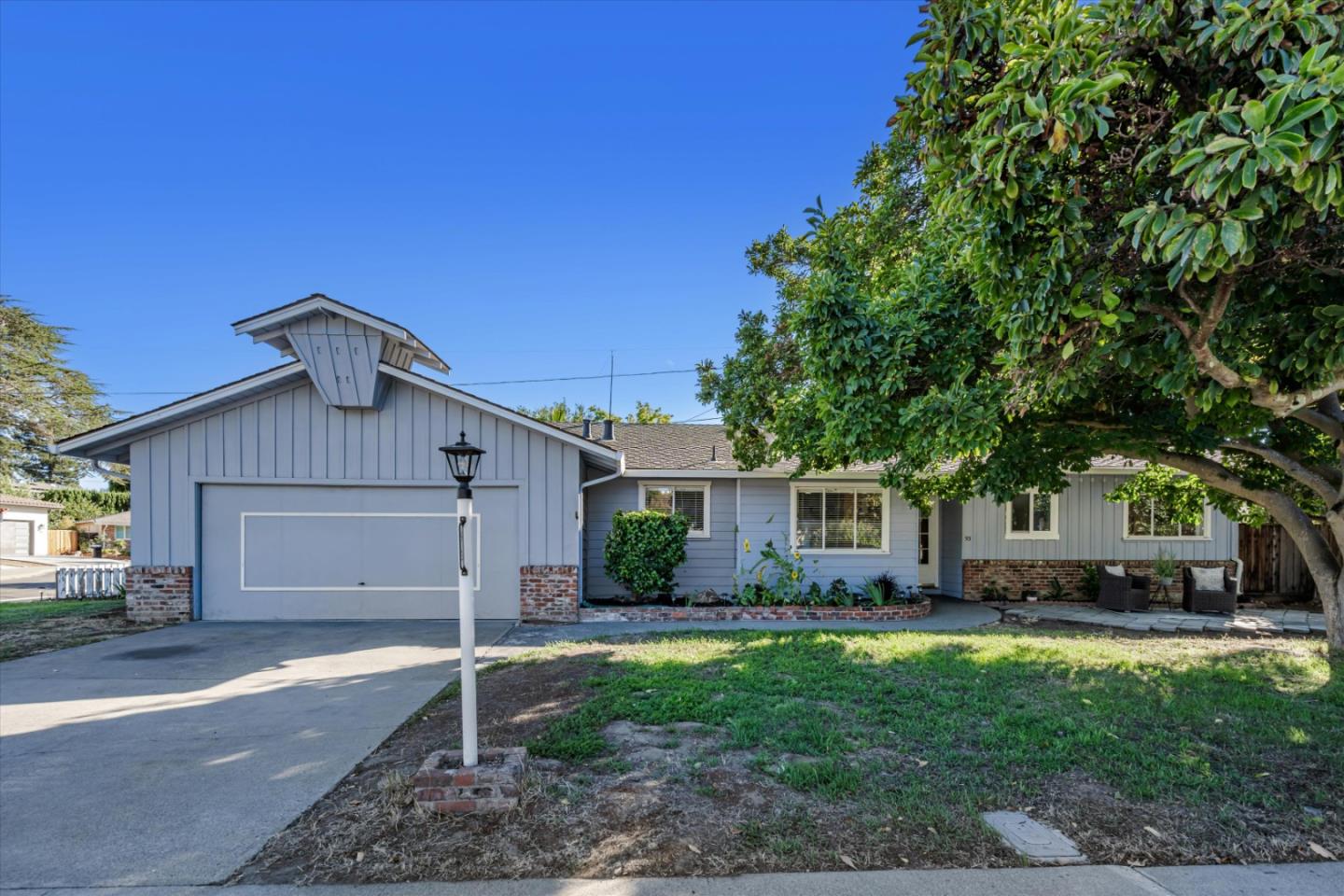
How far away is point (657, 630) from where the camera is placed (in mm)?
9305

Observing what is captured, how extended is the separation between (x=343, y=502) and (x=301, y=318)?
283 cm

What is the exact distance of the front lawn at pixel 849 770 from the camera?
3.15 meters

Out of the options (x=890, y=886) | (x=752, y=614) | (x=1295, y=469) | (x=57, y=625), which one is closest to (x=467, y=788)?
(x=890, y=886)

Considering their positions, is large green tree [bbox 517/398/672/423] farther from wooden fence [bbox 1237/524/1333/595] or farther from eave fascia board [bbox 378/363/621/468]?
wooden fence [bbox 1237/524/1333/595]

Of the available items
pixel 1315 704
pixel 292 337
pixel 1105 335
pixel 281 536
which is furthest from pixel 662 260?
pixel 1315 704

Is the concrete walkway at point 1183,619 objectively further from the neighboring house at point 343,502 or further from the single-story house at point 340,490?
the neighboring house at point 343,502

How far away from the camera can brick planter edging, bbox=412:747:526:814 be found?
348 cm

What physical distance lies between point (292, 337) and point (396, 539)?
10.9 feet

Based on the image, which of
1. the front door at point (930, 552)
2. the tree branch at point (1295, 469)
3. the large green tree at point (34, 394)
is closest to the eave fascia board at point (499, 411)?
the tree branch at point (1295, 469)

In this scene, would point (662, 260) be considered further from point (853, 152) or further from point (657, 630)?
point (657, 630)

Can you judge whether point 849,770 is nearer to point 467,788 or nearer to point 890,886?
point 890,886

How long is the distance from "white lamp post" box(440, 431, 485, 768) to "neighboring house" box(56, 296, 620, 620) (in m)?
5.60

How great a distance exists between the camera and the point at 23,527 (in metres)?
30.7

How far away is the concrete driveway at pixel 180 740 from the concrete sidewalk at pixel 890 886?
0.39 meters
